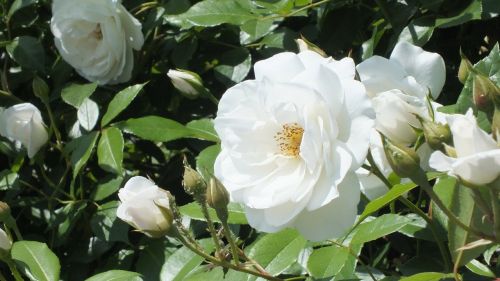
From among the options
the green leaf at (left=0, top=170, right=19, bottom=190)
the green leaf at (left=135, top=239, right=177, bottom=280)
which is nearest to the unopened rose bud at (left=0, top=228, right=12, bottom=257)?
the green leaf at (left=135, top=239, right=177, bottom=280)

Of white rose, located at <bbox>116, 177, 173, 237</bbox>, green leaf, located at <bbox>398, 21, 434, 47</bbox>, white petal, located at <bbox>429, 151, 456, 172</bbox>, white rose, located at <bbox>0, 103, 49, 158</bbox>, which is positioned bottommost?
white rose, located at <bbox>0, 103, 49, 158</bbox>

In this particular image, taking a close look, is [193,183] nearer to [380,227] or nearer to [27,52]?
[380,227]

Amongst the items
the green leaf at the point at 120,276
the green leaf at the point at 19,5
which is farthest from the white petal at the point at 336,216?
the green leaf at the point at 19,5

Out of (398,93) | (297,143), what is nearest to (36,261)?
(297,143)

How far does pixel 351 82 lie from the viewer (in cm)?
84

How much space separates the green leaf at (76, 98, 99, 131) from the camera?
1596mm

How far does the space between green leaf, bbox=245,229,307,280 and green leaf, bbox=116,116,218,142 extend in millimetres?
329

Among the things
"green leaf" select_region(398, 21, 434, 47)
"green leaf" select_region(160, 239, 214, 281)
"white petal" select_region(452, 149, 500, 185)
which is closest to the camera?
"white petal" select_region(452, 149, 500, 185)

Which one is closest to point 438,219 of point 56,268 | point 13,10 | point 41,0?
point 56,268

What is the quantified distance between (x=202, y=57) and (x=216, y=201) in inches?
34.0

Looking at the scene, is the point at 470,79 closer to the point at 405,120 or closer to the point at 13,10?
the point at 405,120

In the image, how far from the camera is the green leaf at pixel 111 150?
1.46 metres

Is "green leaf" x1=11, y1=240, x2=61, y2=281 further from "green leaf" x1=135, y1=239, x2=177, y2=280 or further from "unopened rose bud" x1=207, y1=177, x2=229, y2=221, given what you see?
"unopened rose bud" x1=207, y1=177, x2=229, y2=221

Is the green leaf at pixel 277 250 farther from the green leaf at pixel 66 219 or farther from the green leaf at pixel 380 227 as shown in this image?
the green leaf at pixel 66 219
